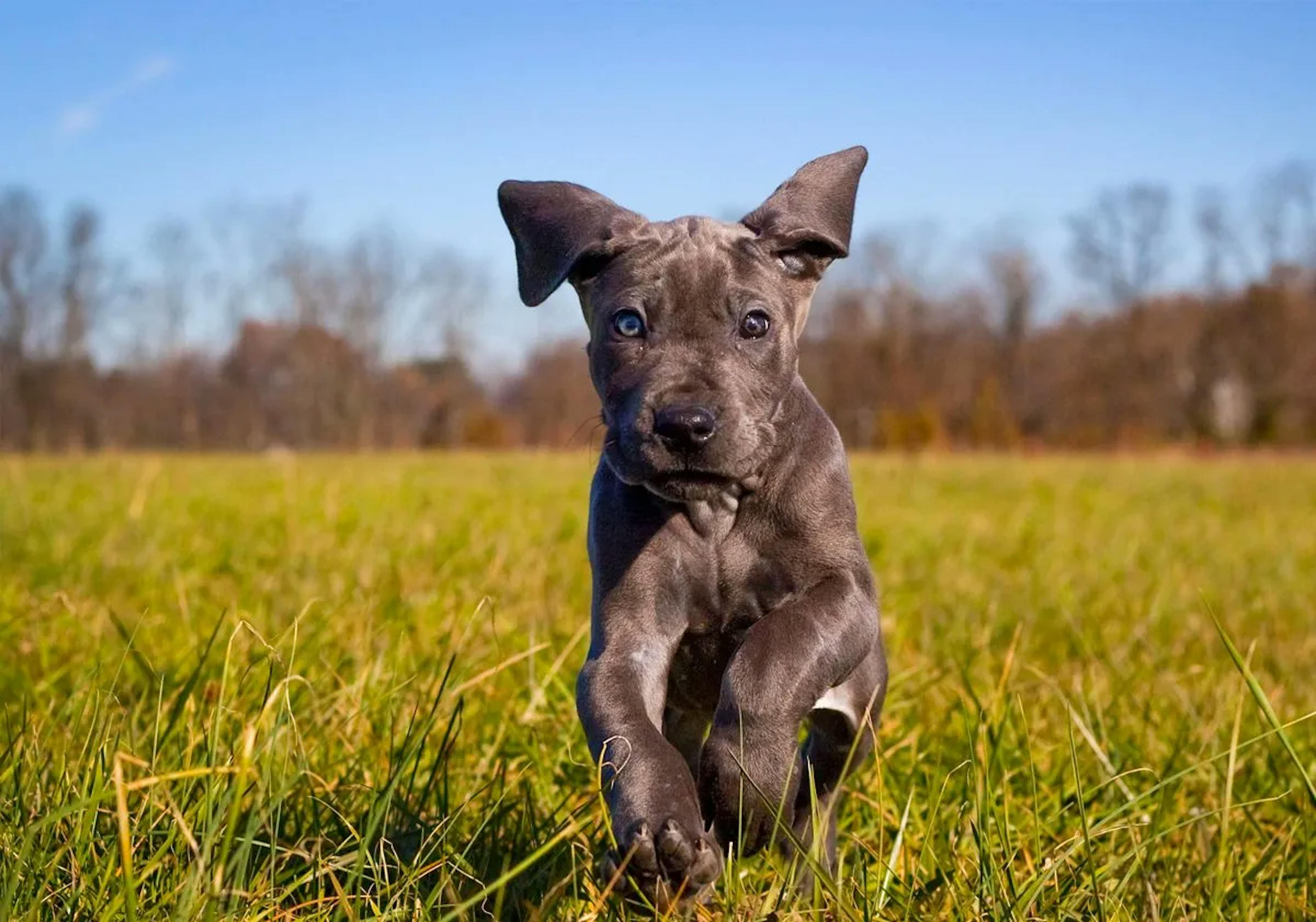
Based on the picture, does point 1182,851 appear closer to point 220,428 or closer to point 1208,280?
point 220,428

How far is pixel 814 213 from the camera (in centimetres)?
272

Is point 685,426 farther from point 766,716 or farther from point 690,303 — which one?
point 766,716

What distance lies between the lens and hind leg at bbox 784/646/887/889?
8.91ft

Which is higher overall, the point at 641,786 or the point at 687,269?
the point at 687,269

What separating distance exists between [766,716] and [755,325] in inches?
33.3

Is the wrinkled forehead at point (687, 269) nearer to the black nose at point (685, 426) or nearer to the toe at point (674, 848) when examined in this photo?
the black nose at point (685, 426)

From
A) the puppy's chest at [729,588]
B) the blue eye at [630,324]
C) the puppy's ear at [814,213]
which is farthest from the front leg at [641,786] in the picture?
the puppy's ear at [814,213]

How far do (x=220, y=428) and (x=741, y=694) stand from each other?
134 feet

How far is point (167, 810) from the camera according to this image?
2.43 meters

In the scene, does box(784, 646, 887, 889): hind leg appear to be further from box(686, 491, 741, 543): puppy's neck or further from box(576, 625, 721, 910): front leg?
box(576, 625, 721, 910): front leg

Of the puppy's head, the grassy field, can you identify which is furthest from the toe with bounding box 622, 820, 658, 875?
the puppy's head

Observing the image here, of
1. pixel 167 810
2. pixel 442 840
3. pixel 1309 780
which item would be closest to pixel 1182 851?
pixel 1309 780

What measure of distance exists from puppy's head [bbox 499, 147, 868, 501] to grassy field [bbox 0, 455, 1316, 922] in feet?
2.09

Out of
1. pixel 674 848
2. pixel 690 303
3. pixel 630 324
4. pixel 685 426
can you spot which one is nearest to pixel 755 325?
pixel 690 303
